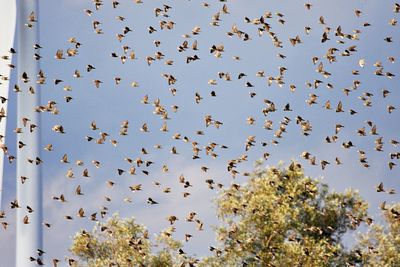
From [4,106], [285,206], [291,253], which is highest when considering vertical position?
[4,106]

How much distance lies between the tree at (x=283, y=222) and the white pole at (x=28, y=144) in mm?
11532

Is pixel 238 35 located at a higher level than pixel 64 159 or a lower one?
higher

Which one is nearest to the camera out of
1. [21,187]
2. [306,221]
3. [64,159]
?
[64,159]

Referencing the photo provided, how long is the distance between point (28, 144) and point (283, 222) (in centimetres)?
Answer: 1450

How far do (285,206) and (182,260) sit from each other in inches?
295

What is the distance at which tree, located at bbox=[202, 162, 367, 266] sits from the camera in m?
42.8

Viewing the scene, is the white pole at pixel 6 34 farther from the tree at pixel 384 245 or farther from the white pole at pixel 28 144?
the tree at pixel 384 245

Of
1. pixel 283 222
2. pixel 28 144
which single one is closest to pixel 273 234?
pixel 283 222

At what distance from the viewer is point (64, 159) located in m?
31.3

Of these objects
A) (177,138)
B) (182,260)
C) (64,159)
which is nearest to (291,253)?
(182,260)

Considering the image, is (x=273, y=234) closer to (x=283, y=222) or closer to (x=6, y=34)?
(x=283, y=222)

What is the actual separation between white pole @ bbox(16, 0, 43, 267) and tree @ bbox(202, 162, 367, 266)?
1153 cm

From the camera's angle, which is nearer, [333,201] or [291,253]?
[291,253]

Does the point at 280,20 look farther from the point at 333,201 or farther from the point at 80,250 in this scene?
the point at 80,250
